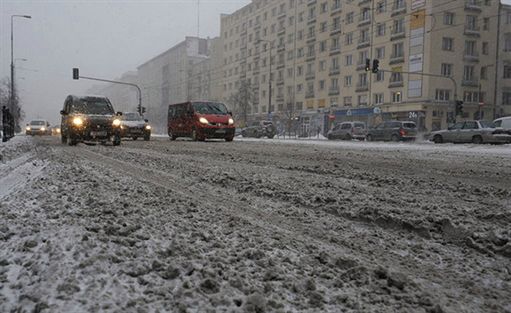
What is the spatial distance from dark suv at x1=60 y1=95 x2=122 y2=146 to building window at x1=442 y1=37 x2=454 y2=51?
1582 inches

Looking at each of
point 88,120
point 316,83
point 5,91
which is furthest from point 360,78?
point 5,91

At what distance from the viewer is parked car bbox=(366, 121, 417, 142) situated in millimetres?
28359

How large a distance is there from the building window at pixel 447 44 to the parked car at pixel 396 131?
63.6 ft

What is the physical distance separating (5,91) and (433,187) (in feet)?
257

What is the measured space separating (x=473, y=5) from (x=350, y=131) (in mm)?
24747

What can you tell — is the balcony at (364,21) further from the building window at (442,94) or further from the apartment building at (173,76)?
the apartment building at (173,76)

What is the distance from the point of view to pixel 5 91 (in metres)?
68.3

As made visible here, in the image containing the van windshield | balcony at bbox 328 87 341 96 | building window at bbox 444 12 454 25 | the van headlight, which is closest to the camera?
the van headlight

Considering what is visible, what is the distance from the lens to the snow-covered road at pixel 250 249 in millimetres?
1834

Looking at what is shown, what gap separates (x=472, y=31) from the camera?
44938mm

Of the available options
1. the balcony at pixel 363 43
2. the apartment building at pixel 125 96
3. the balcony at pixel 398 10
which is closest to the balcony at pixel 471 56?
the balcony at pixel 398 10

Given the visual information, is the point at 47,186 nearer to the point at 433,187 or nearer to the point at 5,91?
the point at 433,187

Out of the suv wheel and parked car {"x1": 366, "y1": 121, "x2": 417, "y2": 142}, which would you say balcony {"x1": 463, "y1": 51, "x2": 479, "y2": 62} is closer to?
parked car {"x1": 366, "y1": 121, "x2": 417, "y2": 142}

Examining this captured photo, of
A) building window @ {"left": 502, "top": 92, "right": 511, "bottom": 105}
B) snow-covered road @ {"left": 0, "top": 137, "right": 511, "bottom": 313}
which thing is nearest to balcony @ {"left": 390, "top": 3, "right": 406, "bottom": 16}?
building window @ {"left": 502, "top": 92, "right": 511, "bottom": 105}
